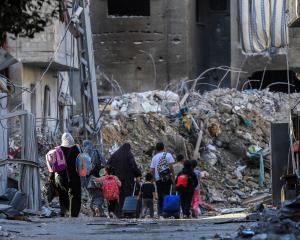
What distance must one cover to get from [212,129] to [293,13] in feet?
52.1

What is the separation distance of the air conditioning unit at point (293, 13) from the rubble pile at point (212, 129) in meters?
11.0

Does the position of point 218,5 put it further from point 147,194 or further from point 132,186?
point 147,194

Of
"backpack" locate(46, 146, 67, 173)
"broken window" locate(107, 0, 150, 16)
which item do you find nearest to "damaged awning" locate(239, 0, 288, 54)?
"broken window" locate(107, 0, 150, 16)

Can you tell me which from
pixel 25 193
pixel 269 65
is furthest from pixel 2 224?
pixel 269 65

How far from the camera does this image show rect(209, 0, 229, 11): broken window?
51.0 meters

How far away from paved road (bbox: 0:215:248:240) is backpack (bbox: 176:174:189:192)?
2473 mm

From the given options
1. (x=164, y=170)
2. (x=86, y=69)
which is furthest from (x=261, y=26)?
(x=164, y=170)

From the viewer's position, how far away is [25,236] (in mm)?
14844

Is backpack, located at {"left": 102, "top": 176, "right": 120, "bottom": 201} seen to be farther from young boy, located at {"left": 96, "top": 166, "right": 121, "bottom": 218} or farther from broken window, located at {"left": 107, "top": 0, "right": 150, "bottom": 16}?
broken window, located at {"left": 107, "top": 0, "right": 150, "bottom": 16}

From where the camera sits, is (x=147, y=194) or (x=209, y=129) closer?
(x=147, y=194)

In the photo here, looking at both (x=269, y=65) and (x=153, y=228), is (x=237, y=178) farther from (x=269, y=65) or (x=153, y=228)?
(x=153, y=228)

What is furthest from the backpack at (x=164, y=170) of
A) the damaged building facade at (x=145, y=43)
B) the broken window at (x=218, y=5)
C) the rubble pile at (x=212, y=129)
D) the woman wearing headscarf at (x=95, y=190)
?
the broken window at (x=218, y=5)

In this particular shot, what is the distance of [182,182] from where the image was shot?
2050 centimetres

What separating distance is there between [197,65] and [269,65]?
470 cm
